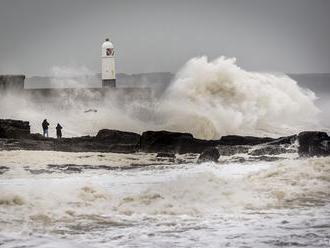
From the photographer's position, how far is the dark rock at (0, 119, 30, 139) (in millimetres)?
17172

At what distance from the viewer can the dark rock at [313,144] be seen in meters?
13.6

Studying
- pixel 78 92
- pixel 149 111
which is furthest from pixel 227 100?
pixel 78 92

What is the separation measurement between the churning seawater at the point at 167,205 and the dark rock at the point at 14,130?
13.9 feet

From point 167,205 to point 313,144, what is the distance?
21.5ft

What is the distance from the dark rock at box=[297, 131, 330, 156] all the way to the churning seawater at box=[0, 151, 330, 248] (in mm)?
1490

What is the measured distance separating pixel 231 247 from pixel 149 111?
2045 cm

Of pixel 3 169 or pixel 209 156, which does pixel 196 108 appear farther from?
pixel 3 169

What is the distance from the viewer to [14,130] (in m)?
17.3

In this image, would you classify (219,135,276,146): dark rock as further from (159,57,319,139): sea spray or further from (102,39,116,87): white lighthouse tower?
(102,39,116,87): white lighthouse tower

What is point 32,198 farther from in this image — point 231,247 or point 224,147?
point 224,147

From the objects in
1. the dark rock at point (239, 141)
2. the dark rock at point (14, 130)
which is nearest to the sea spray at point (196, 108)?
the dark rock at point (14, 130)

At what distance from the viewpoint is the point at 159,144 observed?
615 inches

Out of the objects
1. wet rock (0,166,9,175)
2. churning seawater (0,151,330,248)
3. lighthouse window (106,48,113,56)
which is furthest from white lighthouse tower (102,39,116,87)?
wet rock (0,166,9,175)

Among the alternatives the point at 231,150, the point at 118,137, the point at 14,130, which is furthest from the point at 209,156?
the point at 14,130
